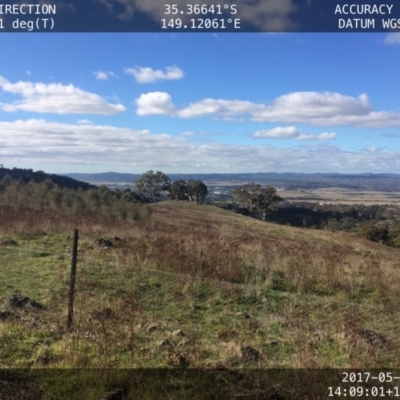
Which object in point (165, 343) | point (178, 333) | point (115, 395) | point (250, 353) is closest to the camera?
point (115, 395)

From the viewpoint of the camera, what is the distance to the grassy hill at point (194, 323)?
14.5ft

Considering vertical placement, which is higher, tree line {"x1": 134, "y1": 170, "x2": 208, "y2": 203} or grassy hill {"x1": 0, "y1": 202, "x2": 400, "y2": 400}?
tree line {"x1": 134, "y1": 170, "x2": 208, "y2": 203}

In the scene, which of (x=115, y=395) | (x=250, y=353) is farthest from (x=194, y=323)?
(x=115, y=395)

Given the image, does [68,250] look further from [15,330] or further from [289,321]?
[289,321]

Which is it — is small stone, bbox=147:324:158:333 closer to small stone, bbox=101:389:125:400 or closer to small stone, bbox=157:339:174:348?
small stone, bbox=157:339:174:348

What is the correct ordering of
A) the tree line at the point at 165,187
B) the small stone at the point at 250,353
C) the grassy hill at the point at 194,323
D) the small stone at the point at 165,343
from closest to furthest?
the grassy hill at the point at 194,323, the small stone at the point at 250,353, the small stone at the point at 165,343, the tree line at the point at 165,187

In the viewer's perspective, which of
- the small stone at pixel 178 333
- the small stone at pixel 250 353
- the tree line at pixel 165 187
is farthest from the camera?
the tree line at pixel 165 187

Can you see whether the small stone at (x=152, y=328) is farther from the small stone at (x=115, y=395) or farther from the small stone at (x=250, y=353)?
the small stone at (x=115, y=395)

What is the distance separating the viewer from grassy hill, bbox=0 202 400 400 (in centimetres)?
441

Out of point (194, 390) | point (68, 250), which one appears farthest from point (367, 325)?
point (68, 250)

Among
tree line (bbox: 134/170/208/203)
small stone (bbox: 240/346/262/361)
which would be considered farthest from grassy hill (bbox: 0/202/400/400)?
tree line (bbox: 134/170/208/203)

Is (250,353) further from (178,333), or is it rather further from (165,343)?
(178,333)

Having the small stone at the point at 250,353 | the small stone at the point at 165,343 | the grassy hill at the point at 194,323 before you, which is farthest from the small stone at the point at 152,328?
the small stone at the point at 250,353

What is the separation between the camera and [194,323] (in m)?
7.07
